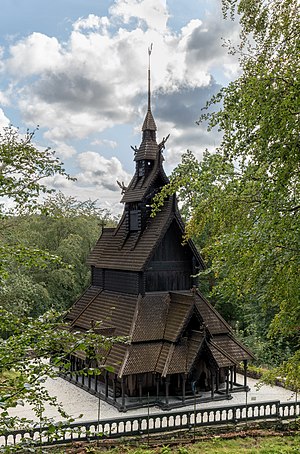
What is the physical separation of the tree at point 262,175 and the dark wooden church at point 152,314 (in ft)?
27.8

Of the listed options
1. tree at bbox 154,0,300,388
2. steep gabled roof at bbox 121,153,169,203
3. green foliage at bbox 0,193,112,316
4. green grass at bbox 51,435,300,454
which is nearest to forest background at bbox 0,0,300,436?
tree at bbox 154,0,300,388

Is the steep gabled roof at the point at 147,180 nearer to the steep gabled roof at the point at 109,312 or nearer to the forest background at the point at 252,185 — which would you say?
the steep gabled roof at the point at 109,312

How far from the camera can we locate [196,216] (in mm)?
7270

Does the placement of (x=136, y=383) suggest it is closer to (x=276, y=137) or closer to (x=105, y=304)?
(x=105, y=304)

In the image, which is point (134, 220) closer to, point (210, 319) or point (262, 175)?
point (210, 319)

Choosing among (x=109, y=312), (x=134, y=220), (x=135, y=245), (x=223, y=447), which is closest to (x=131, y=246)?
(x=135, y=245)

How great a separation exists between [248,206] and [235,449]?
8.02 m

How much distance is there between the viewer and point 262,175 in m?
6.40

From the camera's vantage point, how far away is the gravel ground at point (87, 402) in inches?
586

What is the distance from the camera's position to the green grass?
11.5m

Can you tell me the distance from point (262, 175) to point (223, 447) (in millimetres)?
8845

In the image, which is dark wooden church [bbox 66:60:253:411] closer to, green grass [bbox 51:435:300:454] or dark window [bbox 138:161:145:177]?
dark window [bbox 138:161:145:177]

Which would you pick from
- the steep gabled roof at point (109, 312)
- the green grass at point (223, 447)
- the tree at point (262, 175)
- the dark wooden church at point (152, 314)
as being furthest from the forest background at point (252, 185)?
the steep gabled roof at point (109, 312)

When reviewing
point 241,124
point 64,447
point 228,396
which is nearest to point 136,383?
point 228,396
